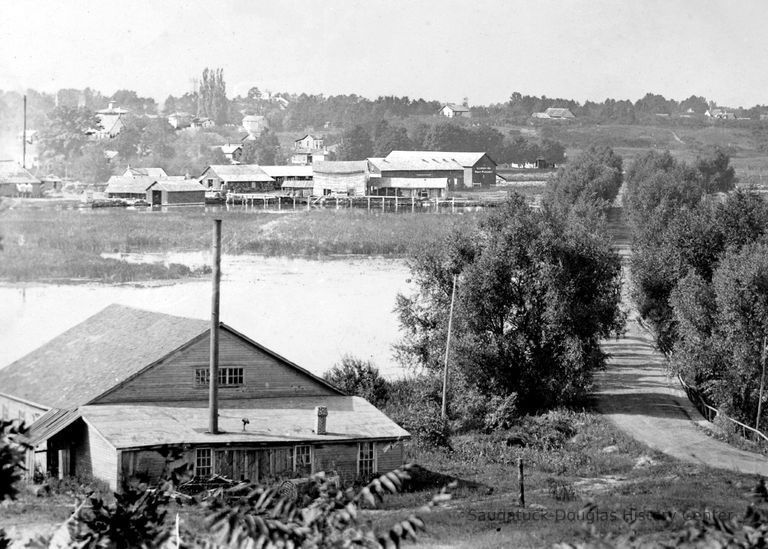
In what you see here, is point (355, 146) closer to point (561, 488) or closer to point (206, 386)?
point (206, 386)

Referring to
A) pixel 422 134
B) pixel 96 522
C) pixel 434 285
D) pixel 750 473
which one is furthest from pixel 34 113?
pixel 422 134

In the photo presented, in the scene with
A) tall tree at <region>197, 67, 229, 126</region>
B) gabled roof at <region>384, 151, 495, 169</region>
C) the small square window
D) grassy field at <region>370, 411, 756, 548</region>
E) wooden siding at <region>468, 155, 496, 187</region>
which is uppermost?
tall tree at <region>197, 67, 229, 126</region>

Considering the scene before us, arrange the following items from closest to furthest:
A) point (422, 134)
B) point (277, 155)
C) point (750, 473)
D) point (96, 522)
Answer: point (96, 522), point (750, 473), point (277, 155), point (422, 134)

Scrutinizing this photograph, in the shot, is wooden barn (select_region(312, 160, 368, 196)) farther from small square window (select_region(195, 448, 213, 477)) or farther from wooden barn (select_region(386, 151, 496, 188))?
small square window (select_region(195, 448, 213, 477))

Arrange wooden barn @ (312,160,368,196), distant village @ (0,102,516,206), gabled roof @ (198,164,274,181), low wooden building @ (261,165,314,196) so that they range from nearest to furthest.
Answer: distant village @ (0,102,516,206) → gabled roof @ (198,164,274,181) → low wooden building @ (261,165,314,196) → wooden barn @ (312,160,368,196)

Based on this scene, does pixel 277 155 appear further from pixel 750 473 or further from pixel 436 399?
pixel 750 473

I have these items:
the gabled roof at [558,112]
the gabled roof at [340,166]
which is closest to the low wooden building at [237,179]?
the gabled roof at [340,166]

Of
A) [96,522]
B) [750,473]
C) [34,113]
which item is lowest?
[750,473]

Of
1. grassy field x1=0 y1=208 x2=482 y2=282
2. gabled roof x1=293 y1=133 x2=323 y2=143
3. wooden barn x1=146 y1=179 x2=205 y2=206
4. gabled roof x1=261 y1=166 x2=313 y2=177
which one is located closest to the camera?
grassy field x1=0 y1=208 x2=482 y2=282

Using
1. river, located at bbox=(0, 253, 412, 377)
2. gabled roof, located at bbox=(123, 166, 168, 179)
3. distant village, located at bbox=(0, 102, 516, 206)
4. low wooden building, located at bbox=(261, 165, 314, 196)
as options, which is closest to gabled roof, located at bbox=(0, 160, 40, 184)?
river, located at bbox=(0, 253, 412, 377)
